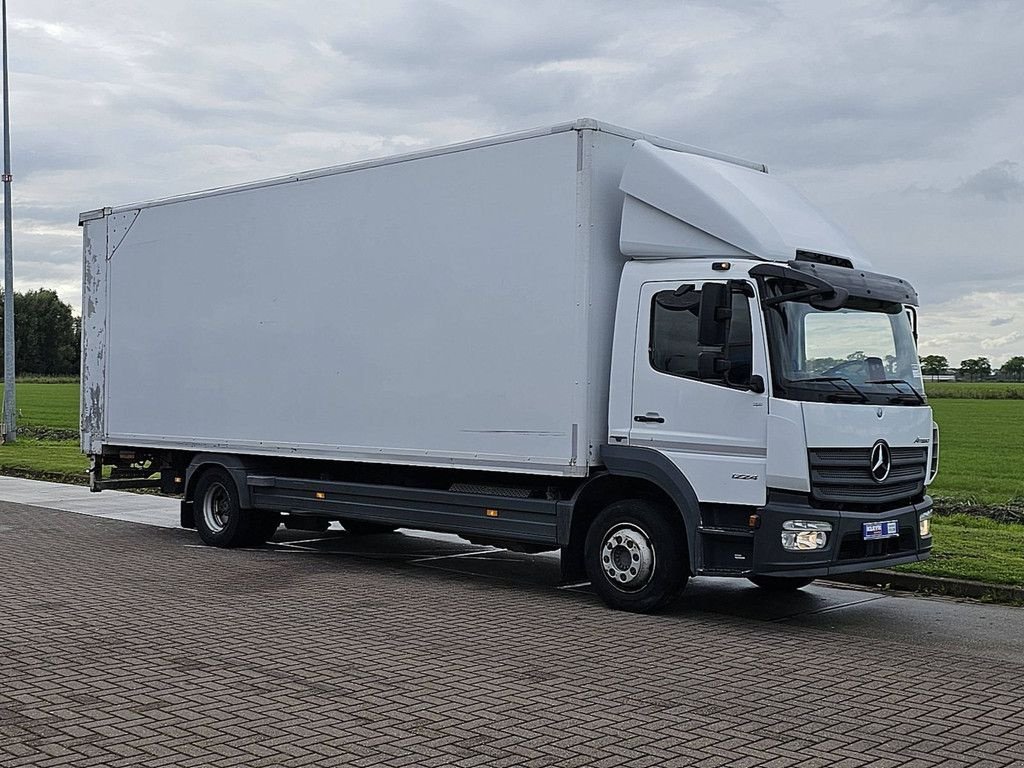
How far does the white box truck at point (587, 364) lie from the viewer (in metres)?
9.28

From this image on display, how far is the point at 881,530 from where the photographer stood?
9.43 m

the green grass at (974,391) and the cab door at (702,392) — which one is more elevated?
the green grass at (974,391)

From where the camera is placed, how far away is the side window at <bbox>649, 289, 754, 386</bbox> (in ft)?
30.5

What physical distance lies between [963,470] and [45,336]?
421 feet

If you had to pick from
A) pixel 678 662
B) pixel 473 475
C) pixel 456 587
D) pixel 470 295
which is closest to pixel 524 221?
pixel 470 295

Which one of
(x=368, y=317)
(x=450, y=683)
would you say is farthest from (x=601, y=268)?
(x=450, y=683)

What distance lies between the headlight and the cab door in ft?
0.93

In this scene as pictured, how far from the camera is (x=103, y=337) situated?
1531 centimetres

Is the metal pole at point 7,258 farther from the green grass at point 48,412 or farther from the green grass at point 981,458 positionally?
the green grass at point 981,458

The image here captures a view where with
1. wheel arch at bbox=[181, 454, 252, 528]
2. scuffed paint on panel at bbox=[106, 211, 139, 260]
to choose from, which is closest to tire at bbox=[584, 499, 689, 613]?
wheel arch at bbox=[181, 454, 252, 528]

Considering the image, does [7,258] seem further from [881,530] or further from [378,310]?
[881,530]

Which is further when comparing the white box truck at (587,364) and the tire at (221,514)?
the tire at (221,514)

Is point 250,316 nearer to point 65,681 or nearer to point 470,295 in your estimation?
point 470,295

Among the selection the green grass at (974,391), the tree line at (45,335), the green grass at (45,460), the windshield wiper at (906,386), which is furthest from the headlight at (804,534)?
the tree line at (45,335)
